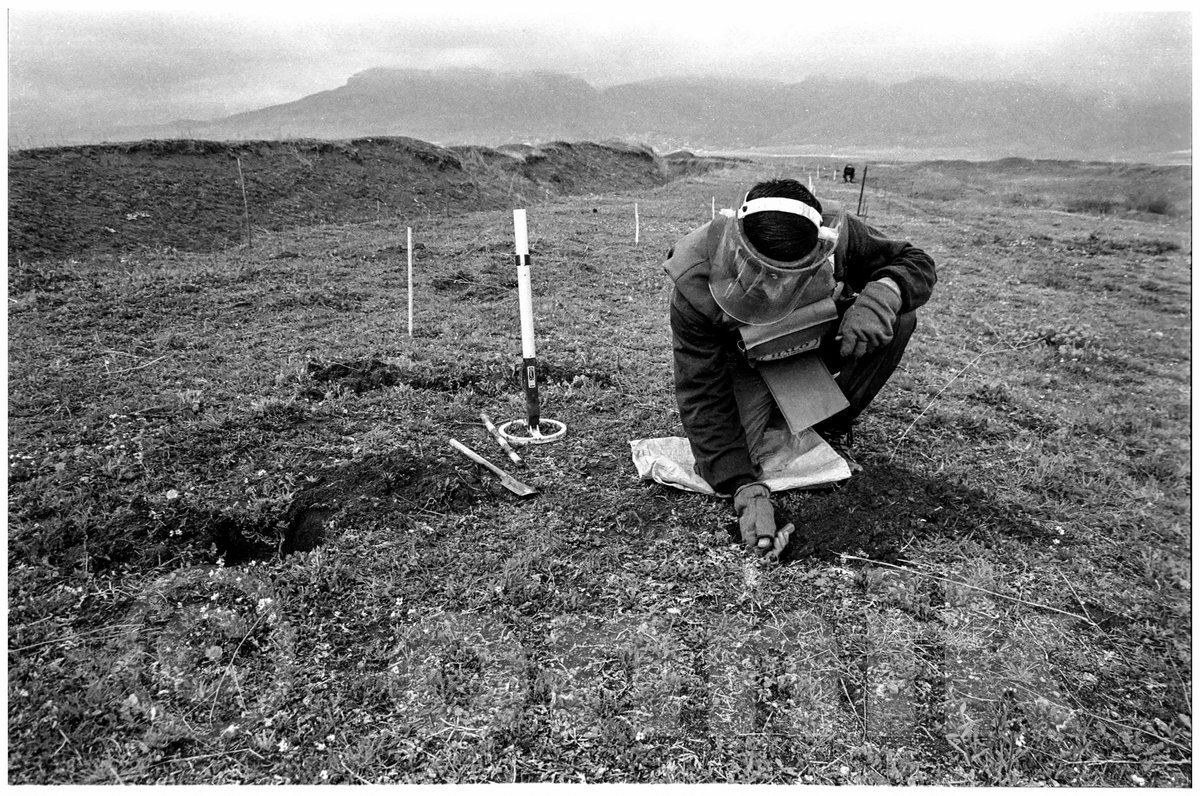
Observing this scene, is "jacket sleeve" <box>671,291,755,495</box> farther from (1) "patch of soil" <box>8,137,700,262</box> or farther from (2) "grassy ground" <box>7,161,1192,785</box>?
(1) "patch of soil" <box>8,137,700,262</box>

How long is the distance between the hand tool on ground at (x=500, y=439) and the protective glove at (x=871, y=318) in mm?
1685

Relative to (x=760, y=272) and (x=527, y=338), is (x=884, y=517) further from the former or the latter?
(x=527, y=338)

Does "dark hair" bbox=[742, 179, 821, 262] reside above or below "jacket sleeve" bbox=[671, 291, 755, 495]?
above

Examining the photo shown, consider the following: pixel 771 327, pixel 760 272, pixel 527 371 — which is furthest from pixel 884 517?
pixel 527 371

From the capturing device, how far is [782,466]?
11.0ft

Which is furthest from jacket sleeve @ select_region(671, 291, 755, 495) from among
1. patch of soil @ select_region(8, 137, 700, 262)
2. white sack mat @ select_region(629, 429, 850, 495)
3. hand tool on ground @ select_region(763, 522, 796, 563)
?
patch of soil @ select_region(8, 137, 700, 262)

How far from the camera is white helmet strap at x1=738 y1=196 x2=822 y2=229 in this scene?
2.46m

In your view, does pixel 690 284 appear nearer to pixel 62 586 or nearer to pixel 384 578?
pixel 384 578

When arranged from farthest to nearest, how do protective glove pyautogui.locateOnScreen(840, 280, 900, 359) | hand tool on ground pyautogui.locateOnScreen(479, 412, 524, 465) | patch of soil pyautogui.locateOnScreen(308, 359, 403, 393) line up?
patch of soil pyautogui.locateOnScreen(308, 359, 403, 393) < hand tool on ground pyautogui.locateOnScreen(479, 412, 524, 465) < protective glove pyautogui.locateOnScreen(840, 280, 900, 359)

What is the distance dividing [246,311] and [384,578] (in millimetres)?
5158

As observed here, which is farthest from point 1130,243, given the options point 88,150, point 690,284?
point 88,150

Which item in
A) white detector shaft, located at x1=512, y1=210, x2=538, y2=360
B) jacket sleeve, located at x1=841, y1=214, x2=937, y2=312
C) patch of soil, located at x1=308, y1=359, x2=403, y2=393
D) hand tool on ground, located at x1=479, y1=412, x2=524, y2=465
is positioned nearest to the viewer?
jacket sleeve, located at x1=841, y1=214, x2=937, y2=312

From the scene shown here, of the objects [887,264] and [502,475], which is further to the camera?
[502,475]

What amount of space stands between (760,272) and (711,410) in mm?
781
